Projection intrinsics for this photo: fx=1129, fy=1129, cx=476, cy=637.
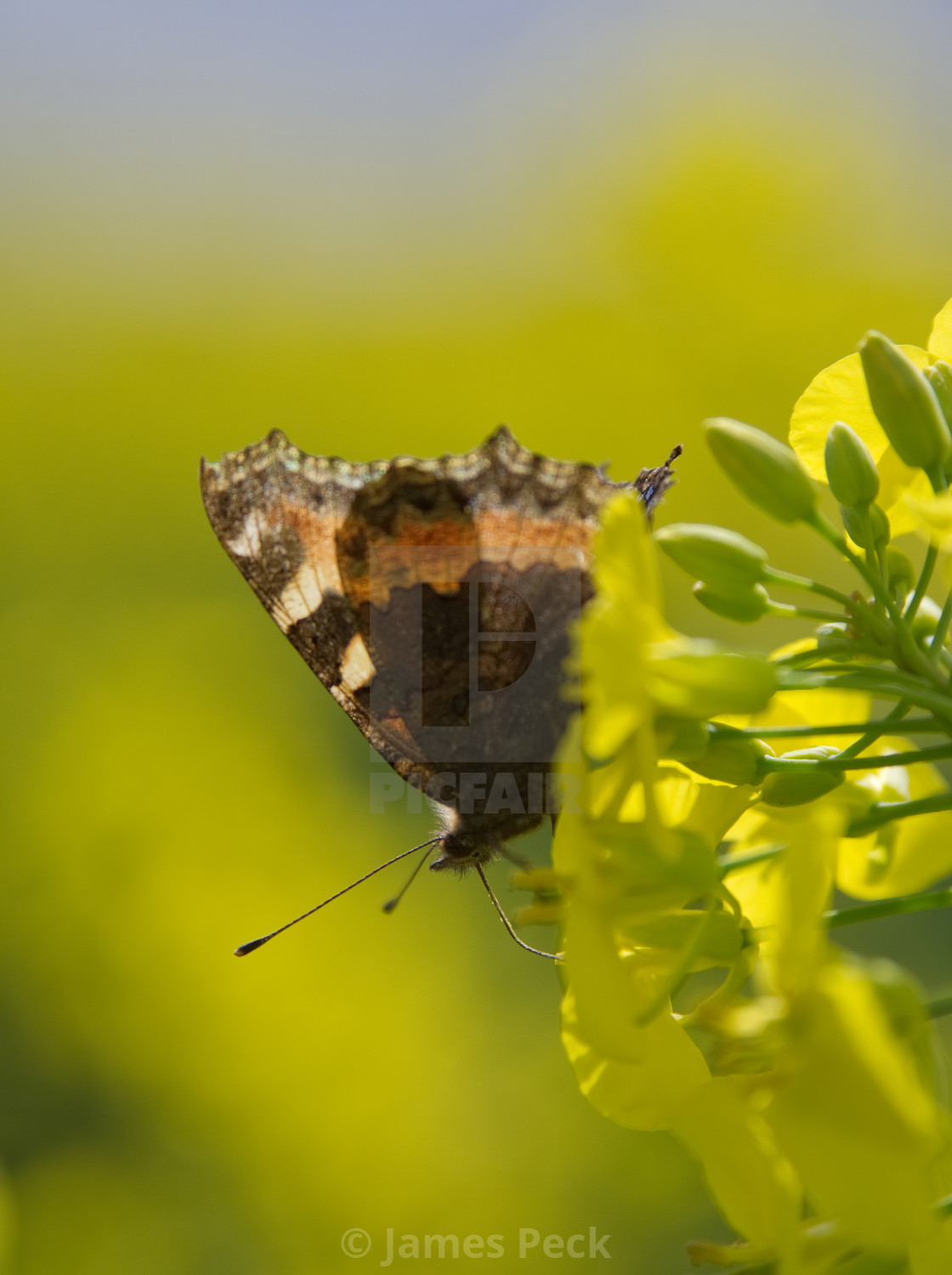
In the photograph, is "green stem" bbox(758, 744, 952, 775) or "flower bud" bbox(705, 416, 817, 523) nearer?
"green stem" bbox(758, 744, 952, 775)

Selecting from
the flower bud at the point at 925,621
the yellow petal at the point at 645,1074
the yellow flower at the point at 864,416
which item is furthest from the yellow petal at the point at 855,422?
the yellow petal at the point at 645,1074

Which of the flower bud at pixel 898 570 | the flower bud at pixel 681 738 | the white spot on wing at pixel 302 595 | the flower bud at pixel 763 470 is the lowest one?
the flower bud at pixel 681 738

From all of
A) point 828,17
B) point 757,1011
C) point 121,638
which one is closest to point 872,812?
point 757,1011

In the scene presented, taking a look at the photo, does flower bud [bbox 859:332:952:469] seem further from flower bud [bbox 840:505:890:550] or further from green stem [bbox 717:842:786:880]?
green stem [bbox 717:842:786:880]

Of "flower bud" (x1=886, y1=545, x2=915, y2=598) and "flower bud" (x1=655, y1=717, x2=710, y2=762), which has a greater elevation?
"flower bud" (x1=886, y1=545, x2=915, y2=598)

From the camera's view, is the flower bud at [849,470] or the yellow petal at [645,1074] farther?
the flower bud at [849,470]

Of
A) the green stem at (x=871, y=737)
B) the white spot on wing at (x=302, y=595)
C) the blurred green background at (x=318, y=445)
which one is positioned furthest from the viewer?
the blurred green background at (x=318, y=445)

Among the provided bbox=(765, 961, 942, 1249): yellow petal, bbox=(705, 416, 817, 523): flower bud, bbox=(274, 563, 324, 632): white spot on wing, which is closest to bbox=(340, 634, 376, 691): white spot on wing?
bbox=(274, 563, 324, 632): white spot on wing

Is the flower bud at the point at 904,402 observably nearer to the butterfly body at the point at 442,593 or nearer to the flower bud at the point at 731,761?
the flower bud at the point at 731,761

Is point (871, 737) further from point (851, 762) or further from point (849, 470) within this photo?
point (849, 470)
